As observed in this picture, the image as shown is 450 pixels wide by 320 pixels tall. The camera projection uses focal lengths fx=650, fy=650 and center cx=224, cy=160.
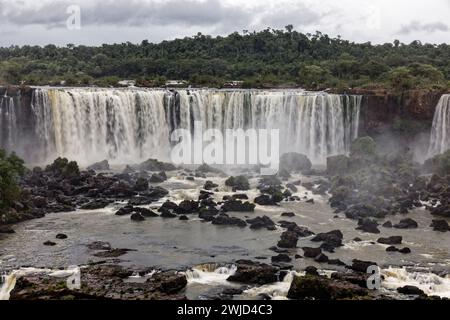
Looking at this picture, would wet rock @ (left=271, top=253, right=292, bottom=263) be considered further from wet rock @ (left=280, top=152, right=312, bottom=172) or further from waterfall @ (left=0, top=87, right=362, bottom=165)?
waterfall @ (left=0, top=87, right=362, bottom=165)

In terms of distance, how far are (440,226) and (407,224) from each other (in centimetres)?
145

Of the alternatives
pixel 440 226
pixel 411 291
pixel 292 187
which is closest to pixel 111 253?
pixel 411 291

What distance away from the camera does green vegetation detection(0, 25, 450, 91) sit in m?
60.5

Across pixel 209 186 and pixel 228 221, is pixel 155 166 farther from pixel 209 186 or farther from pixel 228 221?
pixel 228 221

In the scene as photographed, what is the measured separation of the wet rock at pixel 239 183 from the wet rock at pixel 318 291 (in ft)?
53.1

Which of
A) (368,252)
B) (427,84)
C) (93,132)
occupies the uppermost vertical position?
(427,84)

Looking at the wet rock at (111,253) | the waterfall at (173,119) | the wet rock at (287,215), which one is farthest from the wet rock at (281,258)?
the waterfall at (173,119)

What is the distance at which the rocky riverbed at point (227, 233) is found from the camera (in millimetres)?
21516

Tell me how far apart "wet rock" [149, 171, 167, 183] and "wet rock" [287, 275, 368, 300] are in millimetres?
19192

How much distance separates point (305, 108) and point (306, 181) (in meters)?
9.95

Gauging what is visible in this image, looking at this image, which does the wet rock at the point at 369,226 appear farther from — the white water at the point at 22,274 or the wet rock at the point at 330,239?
the white water at the point at 22,274

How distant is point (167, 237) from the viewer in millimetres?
27672
